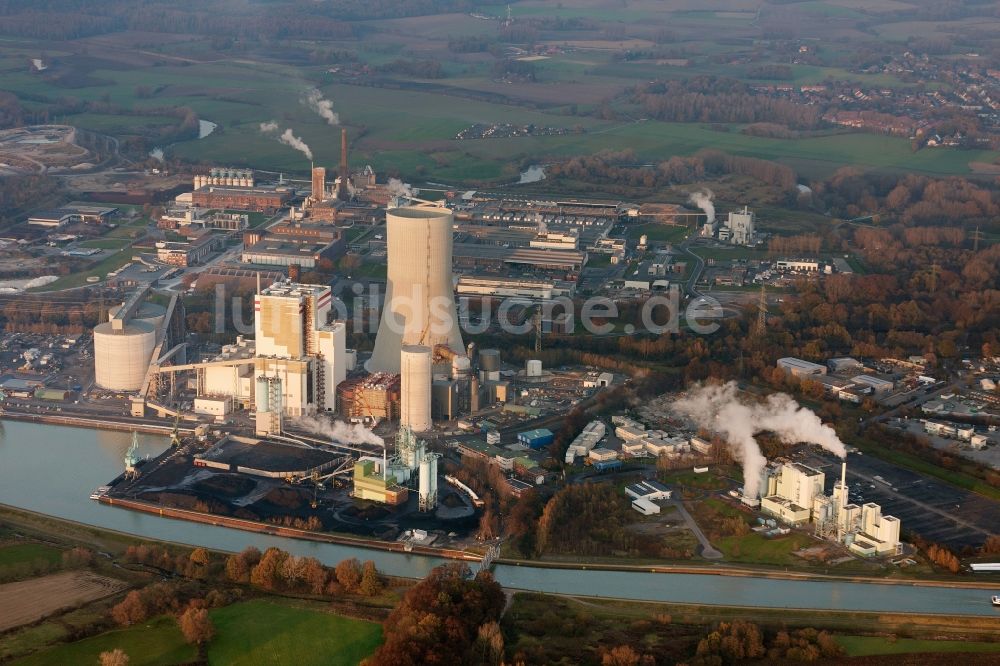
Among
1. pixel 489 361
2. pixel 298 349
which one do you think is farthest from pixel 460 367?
pixel 298 349

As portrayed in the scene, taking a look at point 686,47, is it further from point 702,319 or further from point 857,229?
point 702,319

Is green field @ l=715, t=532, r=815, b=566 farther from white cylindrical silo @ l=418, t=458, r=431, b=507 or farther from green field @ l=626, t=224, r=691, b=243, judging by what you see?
green field @ l=626, t=224, r=691, b=243

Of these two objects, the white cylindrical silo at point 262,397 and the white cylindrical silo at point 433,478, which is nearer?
the white cylindrical silo at point 433,478

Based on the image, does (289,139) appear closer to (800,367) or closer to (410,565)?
(800,367)

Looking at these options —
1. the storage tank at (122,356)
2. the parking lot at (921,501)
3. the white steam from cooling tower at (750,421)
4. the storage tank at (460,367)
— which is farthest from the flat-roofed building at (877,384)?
the storage tank at (122,356)

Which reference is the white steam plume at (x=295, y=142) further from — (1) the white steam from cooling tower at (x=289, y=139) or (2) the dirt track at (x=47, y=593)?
(2) the dirt track at (x=47, y=593)

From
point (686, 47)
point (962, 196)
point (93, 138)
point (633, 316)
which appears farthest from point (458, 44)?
point (633, 316)

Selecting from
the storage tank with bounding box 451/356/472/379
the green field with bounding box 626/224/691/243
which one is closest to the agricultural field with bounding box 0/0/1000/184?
the green field with bounding box 626/224/691/243
